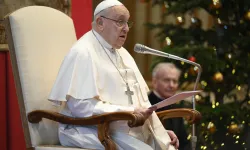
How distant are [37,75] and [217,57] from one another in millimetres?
2961

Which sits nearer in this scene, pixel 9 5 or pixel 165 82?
pixel 9 5

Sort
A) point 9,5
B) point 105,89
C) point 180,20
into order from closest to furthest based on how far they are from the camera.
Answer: point 105,89, point 9,5, point 180,20

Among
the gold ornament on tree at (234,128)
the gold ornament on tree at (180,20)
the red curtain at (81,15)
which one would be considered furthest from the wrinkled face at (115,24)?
the gold ornament on tree at (234,128)

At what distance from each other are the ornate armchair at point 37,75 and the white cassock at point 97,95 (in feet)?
0.27

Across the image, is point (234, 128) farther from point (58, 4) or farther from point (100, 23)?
point (100, 23)

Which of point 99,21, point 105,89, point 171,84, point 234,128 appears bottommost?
point 234,128

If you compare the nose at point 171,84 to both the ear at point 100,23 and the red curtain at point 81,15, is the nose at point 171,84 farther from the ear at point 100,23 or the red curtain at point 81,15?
the ear at point 100,23

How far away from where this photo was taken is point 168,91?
5727 millimetres

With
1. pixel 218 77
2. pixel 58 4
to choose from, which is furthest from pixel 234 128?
pixel 58 4

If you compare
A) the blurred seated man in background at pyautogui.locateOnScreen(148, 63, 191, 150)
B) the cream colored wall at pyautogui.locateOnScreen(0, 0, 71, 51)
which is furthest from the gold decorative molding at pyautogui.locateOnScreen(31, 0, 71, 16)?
the blurred seated man in background at pyautogui.locateOnScreen(148, 63, 191, 150)

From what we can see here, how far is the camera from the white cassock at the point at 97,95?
4457mm

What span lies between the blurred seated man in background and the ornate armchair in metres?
0.73

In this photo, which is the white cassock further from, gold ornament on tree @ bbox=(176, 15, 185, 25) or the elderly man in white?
gold ornament on tree @ bbox=(176, 15, 185, 25)

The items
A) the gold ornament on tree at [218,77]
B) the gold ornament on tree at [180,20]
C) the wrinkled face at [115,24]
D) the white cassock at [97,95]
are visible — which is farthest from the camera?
the gold ornament on tree at [180,20]
